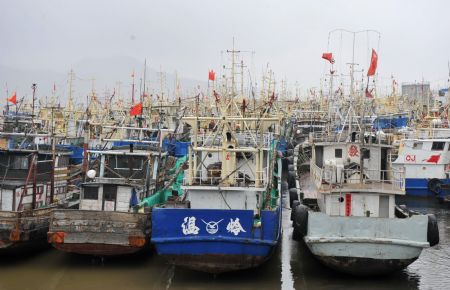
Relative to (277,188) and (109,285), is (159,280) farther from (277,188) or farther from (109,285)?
(277,188)

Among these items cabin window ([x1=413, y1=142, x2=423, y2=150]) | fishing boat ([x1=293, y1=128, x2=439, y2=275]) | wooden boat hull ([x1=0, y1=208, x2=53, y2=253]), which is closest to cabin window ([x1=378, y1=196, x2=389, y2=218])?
fishing boat ([x1=293, y1=128, x2=439, y2=275])

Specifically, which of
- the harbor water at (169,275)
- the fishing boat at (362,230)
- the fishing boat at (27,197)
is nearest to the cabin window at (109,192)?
the fishing boat at (27,197)

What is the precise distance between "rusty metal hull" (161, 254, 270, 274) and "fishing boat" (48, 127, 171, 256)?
4.75 feet

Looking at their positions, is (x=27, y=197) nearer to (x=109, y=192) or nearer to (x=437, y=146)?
(x=109, y=192)

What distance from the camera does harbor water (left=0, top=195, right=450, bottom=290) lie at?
45.2 ft

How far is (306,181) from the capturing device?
23734 mm

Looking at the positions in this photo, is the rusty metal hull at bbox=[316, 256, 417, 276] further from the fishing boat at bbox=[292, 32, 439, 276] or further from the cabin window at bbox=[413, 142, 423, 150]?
the cabin window at bbox=[413, 142, 423, 150]

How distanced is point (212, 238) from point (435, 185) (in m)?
19.3

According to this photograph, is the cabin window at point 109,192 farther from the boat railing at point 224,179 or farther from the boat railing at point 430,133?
the boat railing at point 430,133

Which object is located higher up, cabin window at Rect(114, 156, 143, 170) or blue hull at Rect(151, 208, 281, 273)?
cabin window at Rect(114, 156, 143, 170)

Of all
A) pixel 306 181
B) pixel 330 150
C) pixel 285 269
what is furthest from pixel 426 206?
pixel 285 269

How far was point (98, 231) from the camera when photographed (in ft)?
47.1

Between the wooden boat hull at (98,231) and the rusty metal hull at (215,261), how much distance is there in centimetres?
139

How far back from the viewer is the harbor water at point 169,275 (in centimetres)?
1377
